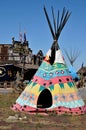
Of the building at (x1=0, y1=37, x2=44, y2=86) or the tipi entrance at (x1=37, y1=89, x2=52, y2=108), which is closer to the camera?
the tipi entrance at (x1=37, y1=89, x2=52, y2=108)

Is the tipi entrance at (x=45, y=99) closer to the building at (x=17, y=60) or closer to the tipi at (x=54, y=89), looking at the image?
the tipi at (x=54, y=89)

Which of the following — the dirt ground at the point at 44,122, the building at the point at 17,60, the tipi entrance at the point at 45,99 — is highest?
the building at the point at 17,60

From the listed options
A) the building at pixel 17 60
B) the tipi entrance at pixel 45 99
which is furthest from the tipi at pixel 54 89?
the building at pixel 17 60

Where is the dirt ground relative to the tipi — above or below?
below

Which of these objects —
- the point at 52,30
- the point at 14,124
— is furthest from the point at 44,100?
the point at 14,124

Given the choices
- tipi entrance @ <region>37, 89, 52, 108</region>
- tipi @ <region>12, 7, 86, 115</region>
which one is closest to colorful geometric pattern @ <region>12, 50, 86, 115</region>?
tipi @ <region>12, 7, 86, 115</region>

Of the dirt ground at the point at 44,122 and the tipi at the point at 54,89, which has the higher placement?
the tipi at the point at 54,89

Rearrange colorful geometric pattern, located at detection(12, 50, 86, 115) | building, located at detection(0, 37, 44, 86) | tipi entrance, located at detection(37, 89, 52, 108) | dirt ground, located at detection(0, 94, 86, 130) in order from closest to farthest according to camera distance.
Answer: dirt ground, located at detection(0, 94, 86, 130) → colorful geometric pattern, located at detection(12, 50, 86, 115) → tipi entrance, located at detection(37, 89, 52, 108) → building, located at detection(0, 37, 44, 86)

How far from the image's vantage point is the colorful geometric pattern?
1385 cm

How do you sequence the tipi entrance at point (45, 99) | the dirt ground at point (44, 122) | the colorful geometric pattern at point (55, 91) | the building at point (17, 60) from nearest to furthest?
the dirt ground at point (44, 122) < the colorful geometric pattern at point (55, 91) < the tipi entrance at point (45, 99) < the building at point (17, 60)

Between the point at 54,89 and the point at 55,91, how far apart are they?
0.09 meters

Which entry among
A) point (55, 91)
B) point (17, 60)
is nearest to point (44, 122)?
point (55, 91)

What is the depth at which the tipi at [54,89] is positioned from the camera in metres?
13.9

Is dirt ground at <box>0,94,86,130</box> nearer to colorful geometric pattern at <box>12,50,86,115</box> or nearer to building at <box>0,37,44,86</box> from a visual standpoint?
colorful geometric pattern at <box>12,50,86,115</box>
